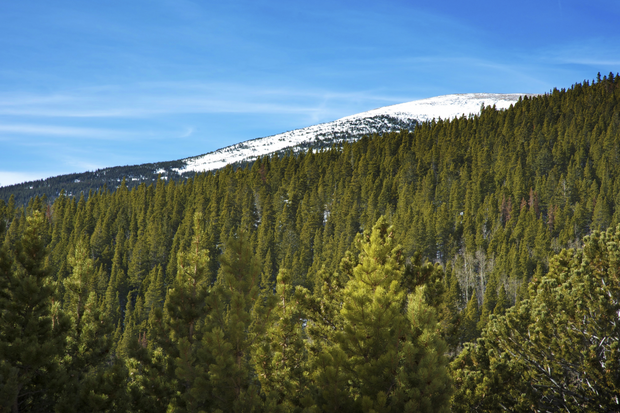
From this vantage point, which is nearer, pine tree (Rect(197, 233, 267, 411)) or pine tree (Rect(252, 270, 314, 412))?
pine tree (Rect(197, 233, 267, 411))

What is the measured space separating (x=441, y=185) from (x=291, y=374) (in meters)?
102

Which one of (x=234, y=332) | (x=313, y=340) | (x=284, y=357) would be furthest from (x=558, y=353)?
(x=234, y=332)

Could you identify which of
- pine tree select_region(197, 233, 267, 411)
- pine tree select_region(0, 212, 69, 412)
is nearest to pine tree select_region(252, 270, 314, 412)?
pine tree select_region(197, 233, 267, 411)

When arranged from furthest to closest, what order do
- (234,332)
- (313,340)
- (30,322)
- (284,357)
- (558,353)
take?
(313,340) → (284,357) → (558,353) → (30,322) → (234,332)

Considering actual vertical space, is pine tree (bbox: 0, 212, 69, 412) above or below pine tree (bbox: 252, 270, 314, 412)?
above

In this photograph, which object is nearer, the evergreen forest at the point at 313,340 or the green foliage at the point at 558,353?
the evergreen forest at the point at 313,340

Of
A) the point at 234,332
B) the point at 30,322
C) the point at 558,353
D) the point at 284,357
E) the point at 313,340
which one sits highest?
the point at 30,322

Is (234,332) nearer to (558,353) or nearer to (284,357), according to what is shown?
(284,357)

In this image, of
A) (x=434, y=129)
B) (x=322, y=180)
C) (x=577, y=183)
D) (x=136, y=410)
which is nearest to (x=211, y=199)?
(x=322, y=180)

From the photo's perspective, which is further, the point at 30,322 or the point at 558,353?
the point at 558,353

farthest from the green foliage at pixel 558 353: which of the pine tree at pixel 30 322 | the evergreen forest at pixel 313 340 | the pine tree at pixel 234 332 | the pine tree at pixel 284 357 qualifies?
the pine tree at pixel 30 322

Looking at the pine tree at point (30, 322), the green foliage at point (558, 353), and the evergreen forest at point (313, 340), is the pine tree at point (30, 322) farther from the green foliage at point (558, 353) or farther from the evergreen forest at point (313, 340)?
the green foliage at point (558, 353)

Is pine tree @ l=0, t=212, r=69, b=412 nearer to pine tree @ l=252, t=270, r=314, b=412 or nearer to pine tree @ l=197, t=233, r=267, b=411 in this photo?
pine tree @ l=197, t=233, r=267, b=411

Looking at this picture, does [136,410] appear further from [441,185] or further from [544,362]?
[441,185]
